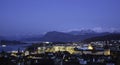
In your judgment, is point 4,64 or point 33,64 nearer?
point 4,64

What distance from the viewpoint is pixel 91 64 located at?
26.7 metres

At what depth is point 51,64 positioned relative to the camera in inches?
891

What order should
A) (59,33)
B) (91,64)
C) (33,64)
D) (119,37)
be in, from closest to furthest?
(33,64), (91,64), (119,37), (59,33)

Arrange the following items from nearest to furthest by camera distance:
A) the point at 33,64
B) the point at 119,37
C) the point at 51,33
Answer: the point at 33,64, the point at 119,37, the point at 51,33

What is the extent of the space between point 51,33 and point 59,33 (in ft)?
44.8

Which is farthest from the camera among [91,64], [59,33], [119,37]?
[59,33]

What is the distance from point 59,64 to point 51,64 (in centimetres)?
204

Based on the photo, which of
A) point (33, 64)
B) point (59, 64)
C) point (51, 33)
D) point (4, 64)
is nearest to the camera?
point (4, 64)

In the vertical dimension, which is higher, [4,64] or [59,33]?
[59,33]

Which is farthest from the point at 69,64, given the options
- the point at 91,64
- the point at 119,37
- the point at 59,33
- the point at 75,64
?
the point at 59,33

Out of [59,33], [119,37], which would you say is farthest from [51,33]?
[119,37]

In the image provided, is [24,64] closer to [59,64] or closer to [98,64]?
[59,64]

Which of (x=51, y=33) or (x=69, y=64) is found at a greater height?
(x=51, y=33)

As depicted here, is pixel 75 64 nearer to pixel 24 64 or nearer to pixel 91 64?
pixel 91 64
